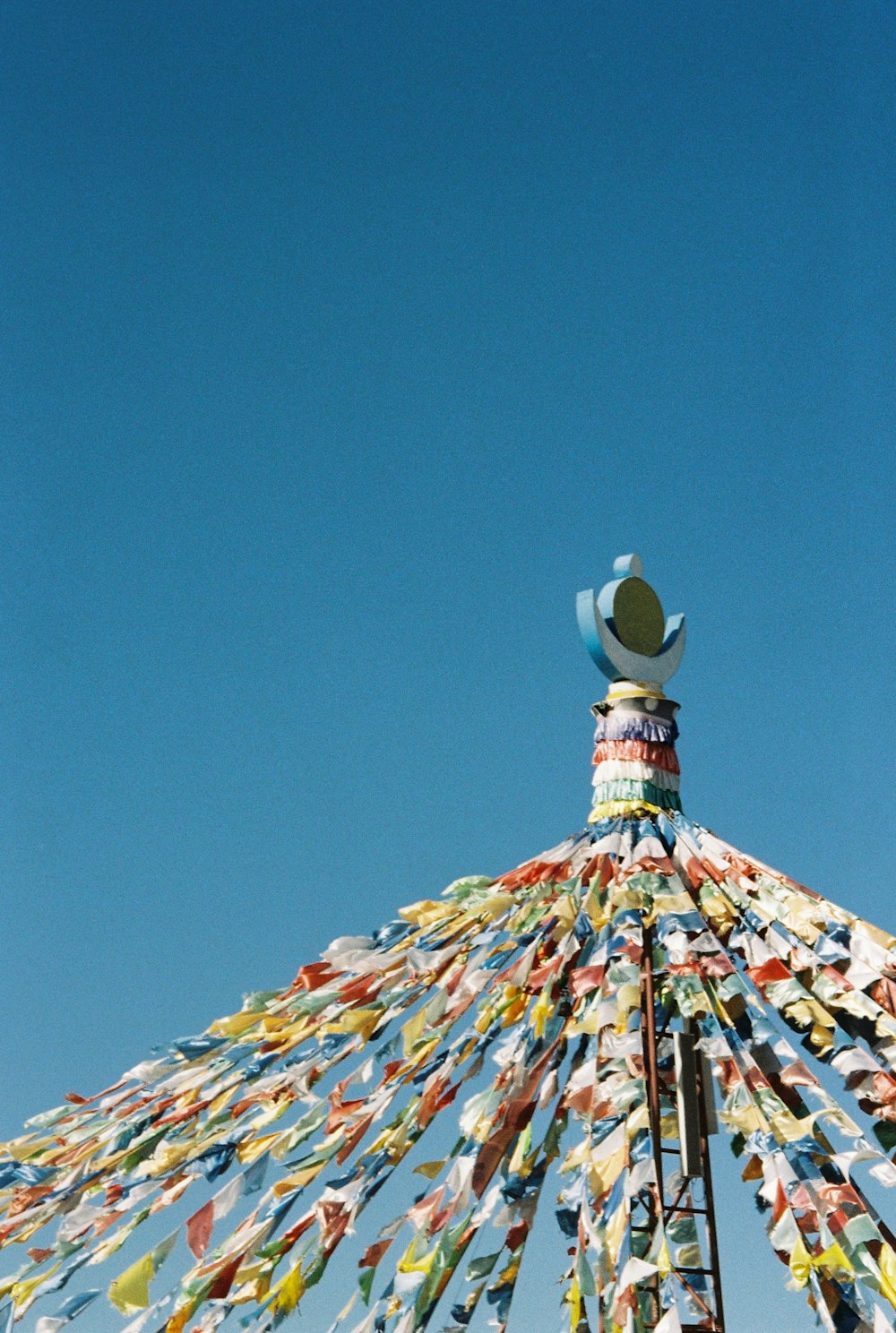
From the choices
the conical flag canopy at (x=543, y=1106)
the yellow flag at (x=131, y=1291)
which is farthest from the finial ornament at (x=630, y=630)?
the yellow flag at (x=131, y=1291)

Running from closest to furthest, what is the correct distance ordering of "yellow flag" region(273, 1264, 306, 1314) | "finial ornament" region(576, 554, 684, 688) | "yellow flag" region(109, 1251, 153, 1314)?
"yellow flag" region(109, 1251, 153, 1314)
"yellow flag" region(273, 1264, 306, 1314)
"finial ornament" region(576, 554, 684, 688)

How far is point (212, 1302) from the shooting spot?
611cm

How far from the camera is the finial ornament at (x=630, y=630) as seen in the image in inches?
366

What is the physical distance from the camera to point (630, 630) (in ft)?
31.1

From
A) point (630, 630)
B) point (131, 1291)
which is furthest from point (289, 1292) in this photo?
point (630, 630)

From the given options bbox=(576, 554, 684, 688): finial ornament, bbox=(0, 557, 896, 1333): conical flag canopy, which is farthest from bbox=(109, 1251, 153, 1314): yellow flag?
bbox=(576, 554, 684, 688): finial ornament

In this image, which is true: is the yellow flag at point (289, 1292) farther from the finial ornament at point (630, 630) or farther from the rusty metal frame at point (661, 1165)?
the finial ornament at point (630, 630)

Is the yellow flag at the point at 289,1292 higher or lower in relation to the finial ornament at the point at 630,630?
lower

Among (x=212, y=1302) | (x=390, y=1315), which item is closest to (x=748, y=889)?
(x=390, y=1315)

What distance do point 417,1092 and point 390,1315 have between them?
3.26 feet

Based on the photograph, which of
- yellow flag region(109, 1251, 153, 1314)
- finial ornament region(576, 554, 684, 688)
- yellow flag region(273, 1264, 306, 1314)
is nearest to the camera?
yellow flag region(109, 1251, 153, 1314)

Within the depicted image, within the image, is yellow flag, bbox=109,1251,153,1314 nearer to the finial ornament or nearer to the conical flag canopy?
the conical flag canopy

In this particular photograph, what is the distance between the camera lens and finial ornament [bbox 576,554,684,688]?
30.5 feet

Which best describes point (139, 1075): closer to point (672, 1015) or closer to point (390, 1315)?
point (390, 1315)
